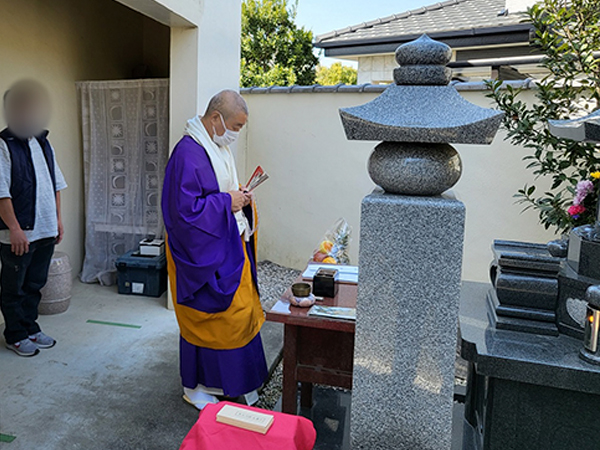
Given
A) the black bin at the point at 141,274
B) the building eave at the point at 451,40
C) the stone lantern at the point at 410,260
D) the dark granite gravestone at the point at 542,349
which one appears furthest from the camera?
the building eave at the point at 451,40

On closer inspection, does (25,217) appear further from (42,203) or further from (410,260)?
(410,260)

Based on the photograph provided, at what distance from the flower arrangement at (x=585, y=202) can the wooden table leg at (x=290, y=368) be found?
7.79 feet

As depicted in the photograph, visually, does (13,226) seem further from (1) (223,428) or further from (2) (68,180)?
(1) (223,428)

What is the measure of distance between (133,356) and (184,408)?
36.2 inches

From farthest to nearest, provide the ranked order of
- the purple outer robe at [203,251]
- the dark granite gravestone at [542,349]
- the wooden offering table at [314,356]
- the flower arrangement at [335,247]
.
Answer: the flower arrangement at [335,247] → the purple outer robe at [203,251] → the wooden offering table at [314,356] → the dark granite gravestone at [542,349]

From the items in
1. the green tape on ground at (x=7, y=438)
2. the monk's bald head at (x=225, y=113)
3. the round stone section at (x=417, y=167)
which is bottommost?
the green tape on ground at (x=7, y=438)

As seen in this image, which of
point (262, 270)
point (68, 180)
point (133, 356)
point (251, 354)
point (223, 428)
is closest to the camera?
point (223, 428)

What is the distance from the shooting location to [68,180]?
5.63 meters

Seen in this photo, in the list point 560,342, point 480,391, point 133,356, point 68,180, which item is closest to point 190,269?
point 133,356

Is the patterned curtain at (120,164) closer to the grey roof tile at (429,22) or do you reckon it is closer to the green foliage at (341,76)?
the grey roof tile at (429,22)

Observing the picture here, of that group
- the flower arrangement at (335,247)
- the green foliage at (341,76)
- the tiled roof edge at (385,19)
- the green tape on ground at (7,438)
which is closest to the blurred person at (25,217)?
the green tape on ground at (7,438)

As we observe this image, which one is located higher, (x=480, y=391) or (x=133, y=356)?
(x=480, y=391)

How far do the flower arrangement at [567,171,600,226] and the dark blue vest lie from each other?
4.18 m

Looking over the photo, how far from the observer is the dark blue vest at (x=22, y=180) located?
3.74 metres
